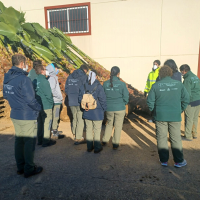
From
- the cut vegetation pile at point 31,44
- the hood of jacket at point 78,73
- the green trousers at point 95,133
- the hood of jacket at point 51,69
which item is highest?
the cut vegetation pile at point 31,44

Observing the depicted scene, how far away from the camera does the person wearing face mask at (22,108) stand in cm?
299

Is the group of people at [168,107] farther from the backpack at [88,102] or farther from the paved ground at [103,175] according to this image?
the backpack at [88,102]

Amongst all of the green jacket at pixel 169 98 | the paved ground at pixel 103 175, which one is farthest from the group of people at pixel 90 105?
the paved ground at pixel 103 175

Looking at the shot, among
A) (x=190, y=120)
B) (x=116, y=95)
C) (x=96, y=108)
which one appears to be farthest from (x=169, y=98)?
(x=190, y=120)

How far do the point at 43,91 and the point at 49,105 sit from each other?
0.37m

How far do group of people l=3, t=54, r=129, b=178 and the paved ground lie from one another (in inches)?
10.6

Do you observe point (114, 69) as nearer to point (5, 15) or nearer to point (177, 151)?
point (177, 151)

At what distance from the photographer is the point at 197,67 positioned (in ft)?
29.2

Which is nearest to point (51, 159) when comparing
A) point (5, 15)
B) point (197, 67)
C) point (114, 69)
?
point (114, 69)

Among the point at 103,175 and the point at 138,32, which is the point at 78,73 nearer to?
the point at 103,175

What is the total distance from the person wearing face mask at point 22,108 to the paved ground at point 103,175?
389 mm

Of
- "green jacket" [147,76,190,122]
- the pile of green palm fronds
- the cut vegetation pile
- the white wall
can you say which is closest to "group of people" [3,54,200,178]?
"green jacket" [147,76,190,122]

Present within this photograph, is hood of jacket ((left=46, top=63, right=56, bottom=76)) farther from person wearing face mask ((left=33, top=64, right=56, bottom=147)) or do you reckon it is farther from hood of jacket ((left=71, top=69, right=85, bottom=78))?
hood of jacket ((left=71, top=69, right=85, bottom=78))

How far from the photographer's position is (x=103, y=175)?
320 centimetres
